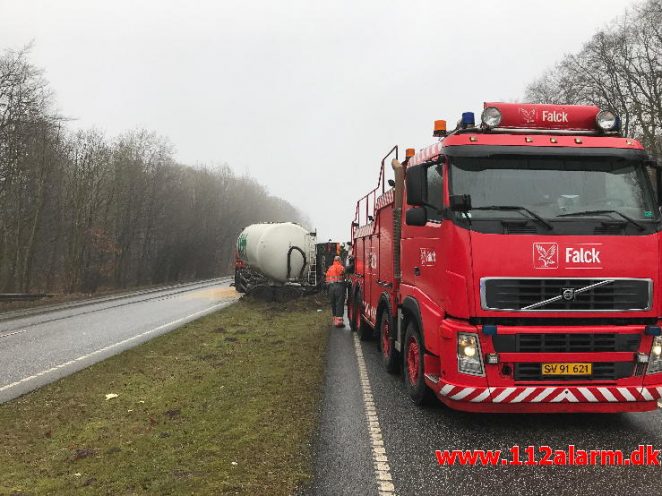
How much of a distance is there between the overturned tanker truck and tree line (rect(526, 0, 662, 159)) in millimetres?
17272

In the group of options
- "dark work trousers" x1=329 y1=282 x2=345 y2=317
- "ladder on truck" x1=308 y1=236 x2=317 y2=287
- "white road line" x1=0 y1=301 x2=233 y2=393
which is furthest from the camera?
"ladder on truck" x1=308 y1=236 x2=317 y2=287

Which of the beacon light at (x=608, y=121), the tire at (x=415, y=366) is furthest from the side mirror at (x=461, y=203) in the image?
the beacon light at (x=608, y=121)

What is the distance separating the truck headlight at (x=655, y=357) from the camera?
4793 millimetres

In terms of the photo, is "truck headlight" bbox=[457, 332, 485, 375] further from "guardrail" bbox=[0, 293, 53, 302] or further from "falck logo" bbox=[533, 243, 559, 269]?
"guardrail" bbox=[0, 293, 53, 302]

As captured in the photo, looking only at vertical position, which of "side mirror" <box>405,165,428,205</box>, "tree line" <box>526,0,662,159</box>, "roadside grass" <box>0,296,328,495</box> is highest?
"tree line" <box>526,0,662,159</box>

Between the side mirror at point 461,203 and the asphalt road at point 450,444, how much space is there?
2.31 m

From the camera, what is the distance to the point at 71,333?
1255 centimetres

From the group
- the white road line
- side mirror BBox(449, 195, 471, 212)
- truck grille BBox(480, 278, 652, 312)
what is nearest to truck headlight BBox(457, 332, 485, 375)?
truck grille BBox(480, 278, 652, 312)

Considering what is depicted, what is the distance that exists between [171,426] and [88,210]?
36.6 m

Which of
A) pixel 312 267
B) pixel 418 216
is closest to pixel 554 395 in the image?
pixel 418 216

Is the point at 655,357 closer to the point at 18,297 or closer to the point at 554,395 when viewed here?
the point at 554,395

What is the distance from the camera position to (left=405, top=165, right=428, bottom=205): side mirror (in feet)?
17.7

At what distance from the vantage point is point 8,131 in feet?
78.8

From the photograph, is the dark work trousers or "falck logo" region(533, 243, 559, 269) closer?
"falck logo" region(533, 243, 559, 269)
